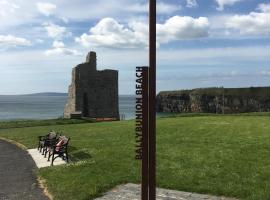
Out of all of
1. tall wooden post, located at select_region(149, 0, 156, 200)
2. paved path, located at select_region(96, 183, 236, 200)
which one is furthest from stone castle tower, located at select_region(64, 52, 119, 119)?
tall wooden post, located at select_region(149, 0, 156, 200)

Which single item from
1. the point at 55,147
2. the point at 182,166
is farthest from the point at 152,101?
the point at 55,147

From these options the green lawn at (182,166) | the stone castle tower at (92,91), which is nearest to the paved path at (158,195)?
the green lawn at (182,166)

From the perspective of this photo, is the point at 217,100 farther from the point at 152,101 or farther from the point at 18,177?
the point at 152,101

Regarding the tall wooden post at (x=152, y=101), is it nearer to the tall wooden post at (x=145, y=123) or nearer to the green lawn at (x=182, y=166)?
the tall wooden post at (x=145, y=123)

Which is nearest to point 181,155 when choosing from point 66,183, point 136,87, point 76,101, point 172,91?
point 66,183

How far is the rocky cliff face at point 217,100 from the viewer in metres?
103

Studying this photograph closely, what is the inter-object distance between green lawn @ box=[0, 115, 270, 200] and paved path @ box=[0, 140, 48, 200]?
0.41 m

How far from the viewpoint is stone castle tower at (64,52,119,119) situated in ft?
166

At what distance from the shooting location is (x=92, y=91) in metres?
51.8

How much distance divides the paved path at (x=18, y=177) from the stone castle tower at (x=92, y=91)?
3107cm

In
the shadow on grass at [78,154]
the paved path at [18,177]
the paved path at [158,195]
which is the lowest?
the paved path at [18,177]

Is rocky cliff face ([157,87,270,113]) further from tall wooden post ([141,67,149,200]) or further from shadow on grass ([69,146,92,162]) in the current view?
tall wooden post ([141,67,149,200])

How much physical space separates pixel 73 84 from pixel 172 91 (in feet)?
324

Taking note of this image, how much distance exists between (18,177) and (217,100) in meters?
106
